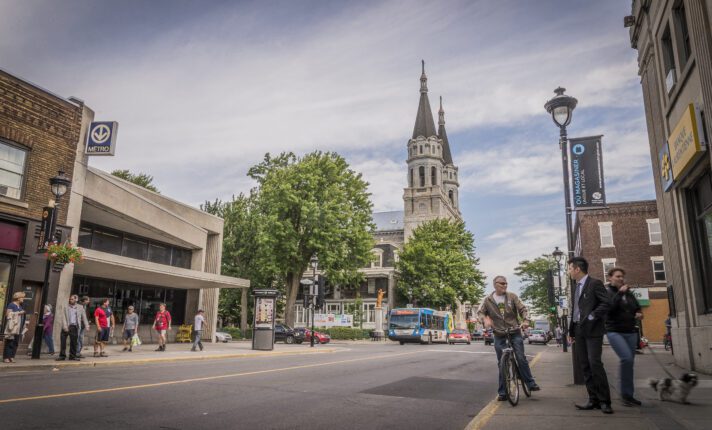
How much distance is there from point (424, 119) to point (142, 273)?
241 ft

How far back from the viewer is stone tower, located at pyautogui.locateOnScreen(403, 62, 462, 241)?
81.2 m

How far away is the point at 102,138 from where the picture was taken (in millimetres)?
18000

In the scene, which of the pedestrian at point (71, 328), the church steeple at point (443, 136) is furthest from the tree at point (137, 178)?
the church steeple at point (443, 136)

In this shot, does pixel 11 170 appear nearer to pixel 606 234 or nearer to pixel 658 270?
pixel 606 234

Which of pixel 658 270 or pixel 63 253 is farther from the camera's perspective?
pixel 658 270

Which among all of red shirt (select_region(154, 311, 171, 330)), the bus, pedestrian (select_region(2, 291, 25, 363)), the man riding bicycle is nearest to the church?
the bus

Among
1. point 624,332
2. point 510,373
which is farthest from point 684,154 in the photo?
point 510,373

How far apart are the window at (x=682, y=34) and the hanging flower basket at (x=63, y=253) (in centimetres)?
1681

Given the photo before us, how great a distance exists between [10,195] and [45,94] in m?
3.63

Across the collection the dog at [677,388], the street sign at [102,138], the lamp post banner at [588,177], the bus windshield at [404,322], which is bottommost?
the dog at [677,388]

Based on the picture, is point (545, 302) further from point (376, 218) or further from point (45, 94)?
point (45, 94)

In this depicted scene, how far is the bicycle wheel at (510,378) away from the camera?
265 inches

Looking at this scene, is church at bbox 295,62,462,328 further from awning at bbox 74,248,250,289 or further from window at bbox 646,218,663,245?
awning at bbox 74,248,250,289

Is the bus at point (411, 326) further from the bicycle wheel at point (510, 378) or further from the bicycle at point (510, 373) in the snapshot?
the bicycle wheel at point (510, 378)
